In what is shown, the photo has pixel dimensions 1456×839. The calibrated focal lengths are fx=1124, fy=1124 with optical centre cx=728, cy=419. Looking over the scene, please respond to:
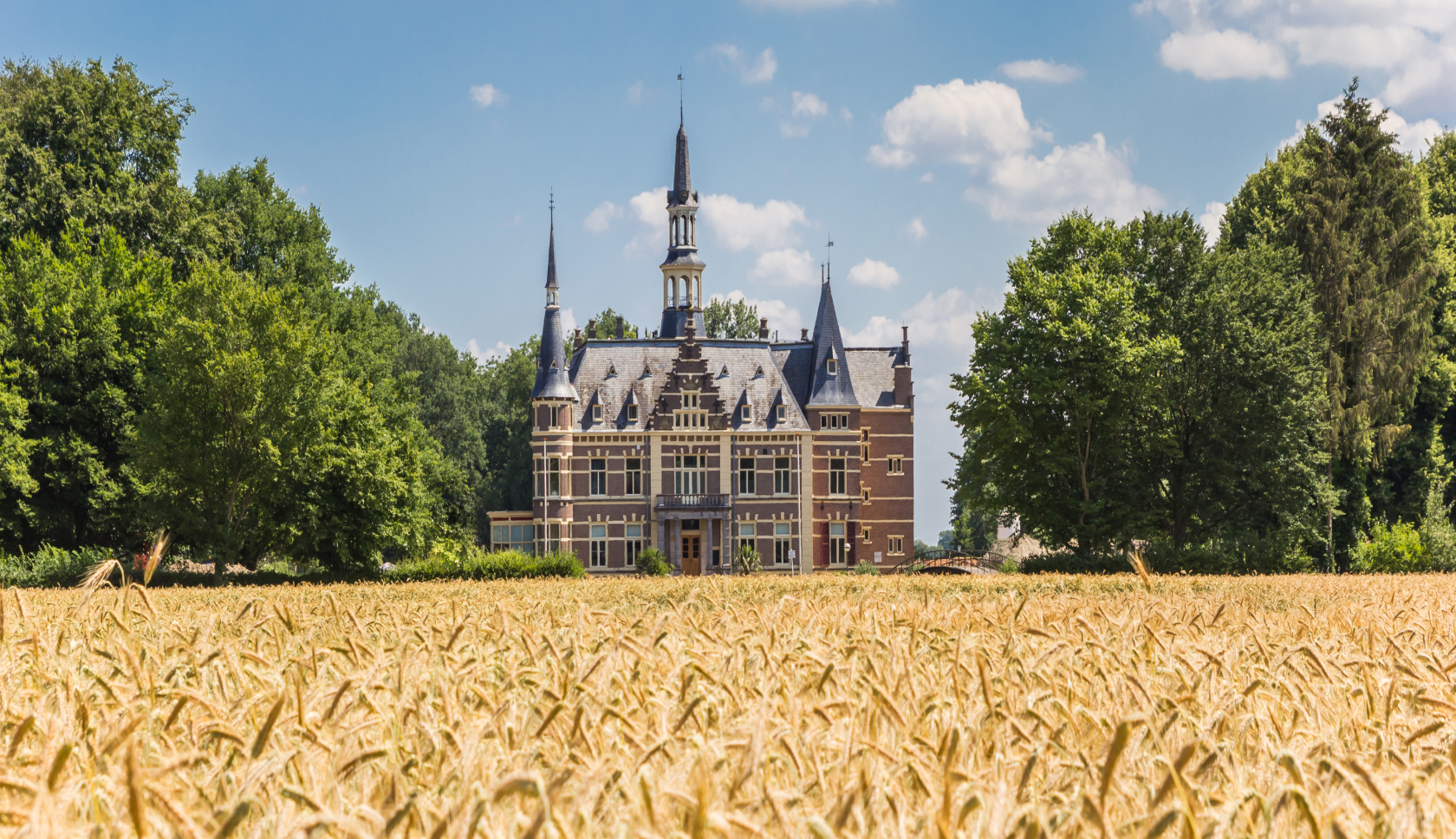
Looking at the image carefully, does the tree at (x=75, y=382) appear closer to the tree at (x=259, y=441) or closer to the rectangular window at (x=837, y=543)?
the tree at (x=259, y=441)

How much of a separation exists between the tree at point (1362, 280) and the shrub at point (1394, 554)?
4689mm

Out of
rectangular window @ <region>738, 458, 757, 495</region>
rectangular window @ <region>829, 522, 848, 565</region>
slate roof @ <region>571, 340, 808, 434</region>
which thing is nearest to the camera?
rectangular window @ <region>738, 458, 757, 495</region>

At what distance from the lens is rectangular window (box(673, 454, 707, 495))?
5459 cm

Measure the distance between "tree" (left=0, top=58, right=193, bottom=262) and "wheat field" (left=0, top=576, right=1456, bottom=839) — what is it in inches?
1296

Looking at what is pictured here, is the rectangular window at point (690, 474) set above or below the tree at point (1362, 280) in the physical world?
below

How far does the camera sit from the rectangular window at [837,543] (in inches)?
2179

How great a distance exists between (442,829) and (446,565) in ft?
82.9

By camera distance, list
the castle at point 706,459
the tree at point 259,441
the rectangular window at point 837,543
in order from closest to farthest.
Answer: the tree at point 259,441
the castle at point 706,459
the rectangular window at point 837,543

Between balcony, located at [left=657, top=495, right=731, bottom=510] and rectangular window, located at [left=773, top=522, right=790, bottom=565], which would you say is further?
rectangular window, located at [left=773, top=522, right=790, bottom=565]

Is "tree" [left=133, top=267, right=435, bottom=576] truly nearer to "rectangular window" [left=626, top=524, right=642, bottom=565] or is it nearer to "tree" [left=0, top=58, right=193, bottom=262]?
"tree" [left=0, top=58, right=193, bottom=262]

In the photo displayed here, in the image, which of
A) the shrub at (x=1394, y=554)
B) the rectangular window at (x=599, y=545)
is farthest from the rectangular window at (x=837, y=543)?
the shrub at (x=1394, y=554)

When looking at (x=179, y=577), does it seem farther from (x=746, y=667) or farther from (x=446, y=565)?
(x=746, y=667)

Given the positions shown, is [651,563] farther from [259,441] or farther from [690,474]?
[259,441]

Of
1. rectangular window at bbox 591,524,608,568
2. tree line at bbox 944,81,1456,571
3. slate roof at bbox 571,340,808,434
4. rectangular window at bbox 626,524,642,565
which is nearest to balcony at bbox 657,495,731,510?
rectangular window at bbox 626,524,642,565
